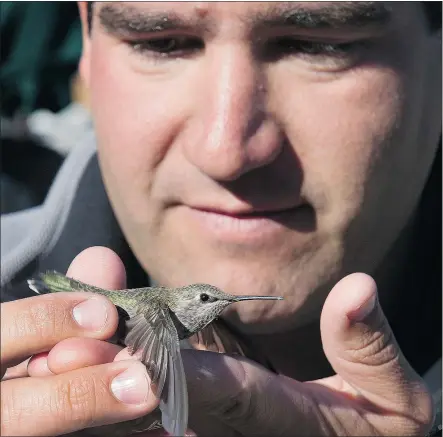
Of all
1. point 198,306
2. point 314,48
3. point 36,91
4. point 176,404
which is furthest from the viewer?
point 36,91

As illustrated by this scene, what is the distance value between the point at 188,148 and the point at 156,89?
15 cm

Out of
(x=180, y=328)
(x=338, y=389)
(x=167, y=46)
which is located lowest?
(x=338, y=389)

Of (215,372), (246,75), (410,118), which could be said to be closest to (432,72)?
(410,118)

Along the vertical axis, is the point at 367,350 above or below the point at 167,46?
below

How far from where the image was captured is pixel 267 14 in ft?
3.27

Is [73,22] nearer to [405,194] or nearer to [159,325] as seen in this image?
[405,194]

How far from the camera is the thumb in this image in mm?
751

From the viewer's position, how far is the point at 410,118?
1136 millimetres

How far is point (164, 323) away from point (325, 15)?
573 mm

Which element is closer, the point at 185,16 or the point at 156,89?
the point at 185,16

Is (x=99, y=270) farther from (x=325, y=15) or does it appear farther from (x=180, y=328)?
(x=325, y=15)

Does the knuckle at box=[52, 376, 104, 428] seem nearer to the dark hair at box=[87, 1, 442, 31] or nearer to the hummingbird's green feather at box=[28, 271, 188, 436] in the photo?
the hummingbird's green feather at box=[28, 271, 188, 436]

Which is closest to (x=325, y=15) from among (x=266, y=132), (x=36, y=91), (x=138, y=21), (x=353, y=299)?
(x=266, y=132)

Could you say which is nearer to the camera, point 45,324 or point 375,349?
point 45,324
